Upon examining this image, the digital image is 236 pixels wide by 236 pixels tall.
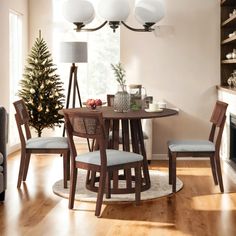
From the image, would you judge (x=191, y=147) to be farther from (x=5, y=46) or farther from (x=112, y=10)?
(x=5, y=46)

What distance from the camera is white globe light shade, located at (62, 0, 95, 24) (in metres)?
4.77

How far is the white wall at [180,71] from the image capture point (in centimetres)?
719

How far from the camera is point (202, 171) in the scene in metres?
6.33

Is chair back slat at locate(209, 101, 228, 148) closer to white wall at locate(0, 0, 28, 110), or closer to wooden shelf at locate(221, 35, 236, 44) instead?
wooden shelf at locate(221, 35, 236, 44)

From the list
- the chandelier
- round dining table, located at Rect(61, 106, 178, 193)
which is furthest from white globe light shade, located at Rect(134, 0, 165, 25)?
round dining table, located at Rect(61, 106, 178, 193)

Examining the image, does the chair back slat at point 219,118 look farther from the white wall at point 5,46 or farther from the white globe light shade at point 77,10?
the white wall at point 5,46

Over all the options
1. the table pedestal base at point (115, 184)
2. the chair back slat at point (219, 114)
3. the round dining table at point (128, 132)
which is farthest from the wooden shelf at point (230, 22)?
the table pedestal base at point (115, 184)

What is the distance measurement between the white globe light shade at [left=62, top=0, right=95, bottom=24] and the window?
2.92m

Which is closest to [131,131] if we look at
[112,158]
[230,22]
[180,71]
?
[112,158]

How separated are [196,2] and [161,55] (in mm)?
850

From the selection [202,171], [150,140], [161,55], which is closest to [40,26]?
[161,55]

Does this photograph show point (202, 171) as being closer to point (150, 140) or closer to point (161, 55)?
point (150, 140)

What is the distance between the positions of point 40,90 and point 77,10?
2778mm

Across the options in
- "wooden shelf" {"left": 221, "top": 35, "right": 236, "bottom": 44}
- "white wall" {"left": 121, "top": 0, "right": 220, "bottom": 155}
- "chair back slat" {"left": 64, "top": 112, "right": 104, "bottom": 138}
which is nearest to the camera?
"chair back slat" {"left": 64, "top": 112, "right": 104, "bottom": 138}
